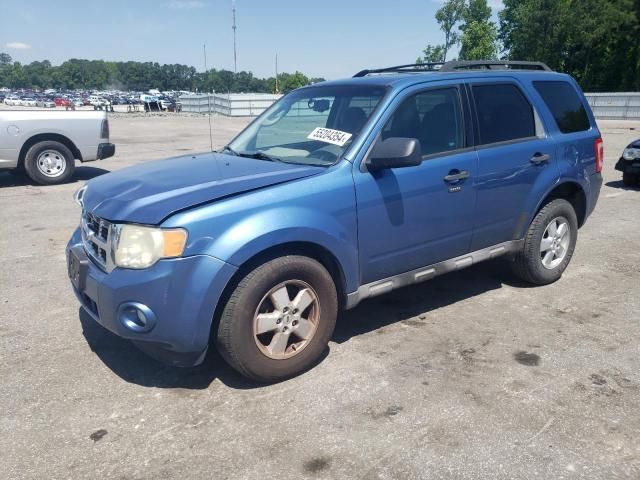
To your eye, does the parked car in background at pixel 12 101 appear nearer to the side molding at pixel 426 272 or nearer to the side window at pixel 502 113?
the side window at pixel 502 113

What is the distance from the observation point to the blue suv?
294 cm

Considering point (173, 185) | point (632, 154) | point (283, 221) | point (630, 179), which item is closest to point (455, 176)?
point (283, 221)

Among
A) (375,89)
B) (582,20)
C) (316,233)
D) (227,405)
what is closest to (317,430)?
(227,405)

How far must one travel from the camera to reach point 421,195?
3.75 metres

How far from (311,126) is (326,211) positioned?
0.98 m

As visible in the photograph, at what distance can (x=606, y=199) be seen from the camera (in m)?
8.92

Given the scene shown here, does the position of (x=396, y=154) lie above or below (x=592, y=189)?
above

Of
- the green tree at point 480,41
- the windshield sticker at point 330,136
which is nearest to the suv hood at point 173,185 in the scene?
the windshield sticker at point 330,136

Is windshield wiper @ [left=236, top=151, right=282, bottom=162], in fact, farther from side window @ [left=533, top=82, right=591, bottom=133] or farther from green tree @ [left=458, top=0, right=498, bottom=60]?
green tree @ [left=458, top=0, right=498, bottom=60]

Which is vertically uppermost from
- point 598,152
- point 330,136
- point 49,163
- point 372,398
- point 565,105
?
point 565,105

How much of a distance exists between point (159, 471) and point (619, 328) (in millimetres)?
3353

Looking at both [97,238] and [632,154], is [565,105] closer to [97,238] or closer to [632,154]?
[97,238]

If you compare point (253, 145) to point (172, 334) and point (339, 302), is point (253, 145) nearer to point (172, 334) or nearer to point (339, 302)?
point (339, 302)

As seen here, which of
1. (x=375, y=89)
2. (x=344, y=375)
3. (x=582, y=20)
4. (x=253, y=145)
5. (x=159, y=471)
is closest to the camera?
(x=159, y=471)
